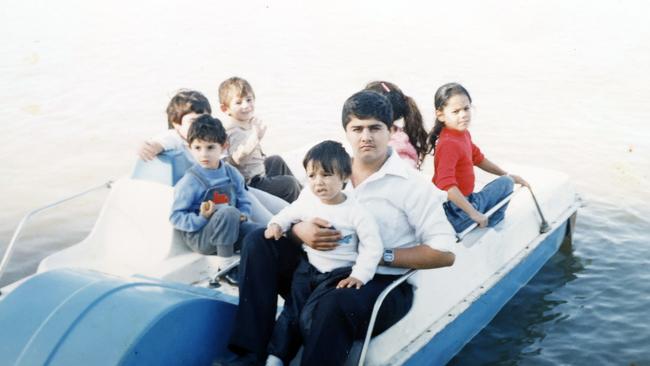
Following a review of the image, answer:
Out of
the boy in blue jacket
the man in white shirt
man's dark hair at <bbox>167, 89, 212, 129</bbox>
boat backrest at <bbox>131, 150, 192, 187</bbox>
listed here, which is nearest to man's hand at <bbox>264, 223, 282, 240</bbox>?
the man in white shirt

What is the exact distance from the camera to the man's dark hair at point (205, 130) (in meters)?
4.00

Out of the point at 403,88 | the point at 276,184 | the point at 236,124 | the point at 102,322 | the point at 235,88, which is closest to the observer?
the point at 102,322

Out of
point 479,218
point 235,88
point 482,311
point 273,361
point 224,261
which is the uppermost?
point 235,88

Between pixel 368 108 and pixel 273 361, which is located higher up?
pixel 368 108

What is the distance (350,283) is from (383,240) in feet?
1.01

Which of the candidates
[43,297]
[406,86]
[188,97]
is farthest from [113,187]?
[406,86]

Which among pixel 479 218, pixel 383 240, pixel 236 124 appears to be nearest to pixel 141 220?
pixel 236 124

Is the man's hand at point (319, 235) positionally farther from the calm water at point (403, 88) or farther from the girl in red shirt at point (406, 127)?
the calm water at point (403, 88)

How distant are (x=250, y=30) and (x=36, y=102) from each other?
697 centimetres

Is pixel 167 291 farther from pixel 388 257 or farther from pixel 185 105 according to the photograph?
pixel 185 105

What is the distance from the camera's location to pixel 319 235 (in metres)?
3.00

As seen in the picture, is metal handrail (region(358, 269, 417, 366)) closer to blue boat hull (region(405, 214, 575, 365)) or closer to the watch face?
the watch face

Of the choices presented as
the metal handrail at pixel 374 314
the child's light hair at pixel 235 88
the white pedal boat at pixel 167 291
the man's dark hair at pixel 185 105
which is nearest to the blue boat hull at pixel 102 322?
the white pedal boat at pixel 167 291

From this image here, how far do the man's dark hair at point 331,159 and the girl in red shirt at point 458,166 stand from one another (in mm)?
1331
